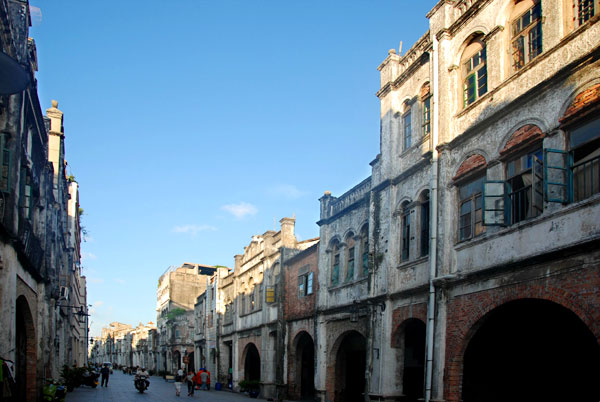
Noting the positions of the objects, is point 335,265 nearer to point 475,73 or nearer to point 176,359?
Result: point 475,73

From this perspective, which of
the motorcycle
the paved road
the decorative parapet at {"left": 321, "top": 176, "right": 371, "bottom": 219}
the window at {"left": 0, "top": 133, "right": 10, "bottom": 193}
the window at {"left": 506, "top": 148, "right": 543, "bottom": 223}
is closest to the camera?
the window at {"left": 506, "top": 148, "right": 543, "bottom": 223}

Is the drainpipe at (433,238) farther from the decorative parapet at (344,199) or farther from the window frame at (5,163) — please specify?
the window frame at (5,163)

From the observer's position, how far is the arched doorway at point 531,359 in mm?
14352

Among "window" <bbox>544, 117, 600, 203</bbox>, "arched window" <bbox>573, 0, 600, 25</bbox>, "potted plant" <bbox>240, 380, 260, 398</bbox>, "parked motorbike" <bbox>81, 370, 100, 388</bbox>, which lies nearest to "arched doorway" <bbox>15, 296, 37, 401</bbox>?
"window" <bbox>544, 117, 600, 203</bbox>

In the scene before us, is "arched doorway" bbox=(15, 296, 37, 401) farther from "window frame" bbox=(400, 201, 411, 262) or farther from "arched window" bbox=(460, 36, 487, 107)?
"arched window" bbox=(460, 36, 487, 107)

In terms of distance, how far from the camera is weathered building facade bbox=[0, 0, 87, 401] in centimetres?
1345

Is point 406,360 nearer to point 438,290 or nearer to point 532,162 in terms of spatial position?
point 438,290

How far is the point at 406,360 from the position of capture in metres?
18.2

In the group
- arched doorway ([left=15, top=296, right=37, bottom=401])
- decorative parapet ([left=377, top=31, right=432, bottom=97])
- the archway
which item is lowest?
the archway

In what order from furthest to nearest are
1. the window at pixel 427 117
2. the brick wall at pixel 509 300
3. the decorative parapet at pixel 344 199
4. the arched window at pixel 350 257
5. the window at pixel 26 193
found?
the arched window at pixel 350 257, the decorative parapet at pixel 344 199, the window at pixel 427 117, the window at pixel 26 193, the brick wall at pixel 509 300

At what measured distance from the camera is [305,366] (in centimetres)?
2683

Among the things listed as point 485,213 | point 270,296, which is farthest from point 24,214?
point 270,296

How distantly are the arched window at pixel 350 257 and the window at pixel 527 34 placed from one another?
947 cm

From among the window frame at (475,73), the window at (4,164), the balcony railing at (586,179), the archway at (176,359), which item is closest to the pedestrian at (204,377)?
the window at (4,164)
